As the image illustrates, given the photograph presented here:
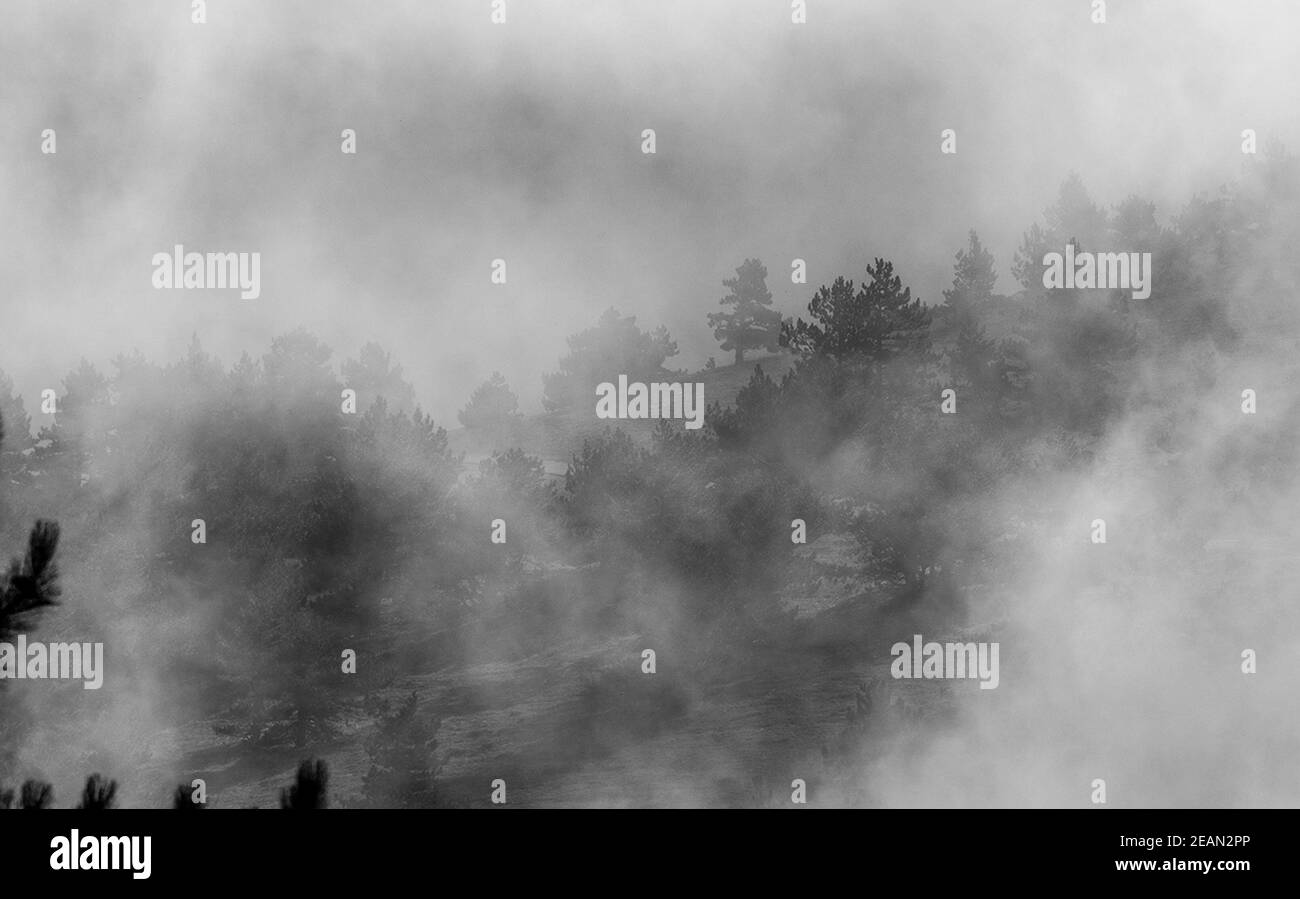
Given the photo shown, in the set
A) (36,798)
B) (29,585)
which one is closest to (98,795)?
(36,798)

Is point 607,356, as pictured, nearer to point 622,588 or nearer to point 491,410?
point 491,410

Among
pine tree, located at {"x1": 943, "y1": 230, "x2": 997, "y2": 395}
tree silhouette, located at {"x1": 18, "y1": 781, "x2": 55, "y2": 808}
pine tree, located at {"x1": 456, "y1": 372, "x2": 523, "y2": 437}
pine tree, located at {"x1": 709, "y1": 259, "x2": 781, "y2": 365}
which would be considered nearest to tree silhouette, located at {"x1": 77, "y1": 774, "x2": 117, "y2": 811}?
tree silhouette, located at {"x1": 18, "y1": 781, "x2": 55, "y2": 808}

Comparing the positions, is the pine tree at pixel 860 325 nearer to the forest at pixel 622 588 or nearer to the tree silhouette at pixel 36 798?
the forest at pixel 622 588

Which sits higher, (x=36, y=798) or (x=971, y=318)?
(x=971, y=318)

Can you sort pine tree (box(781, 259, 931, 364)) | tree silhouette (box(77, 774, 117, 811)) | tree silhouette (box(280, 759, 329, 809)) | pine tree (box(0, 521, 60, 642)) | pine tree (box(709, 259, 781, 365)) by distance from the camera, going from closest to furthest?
pine tree (box(0, 521, 60, 642)) < tree silhouette (box(280, 759, 329, 809)) < tree silhouette (box(77, 774, 117, 811)) < pine tree (box(781, 259, 931, 364)) < pine tree (box(709, 259, 781, 365))

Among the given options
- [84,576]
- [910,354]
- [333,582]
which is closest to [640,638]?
[333,582]

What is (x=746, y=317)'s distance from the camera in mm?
49594

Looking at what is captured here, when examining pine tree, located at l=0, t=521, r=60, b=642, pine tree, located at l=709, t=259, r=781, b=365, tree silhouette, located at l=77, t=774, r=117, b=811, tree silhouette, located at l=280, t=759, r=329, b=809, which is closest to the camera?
pine tree, located at l=0, t=521, r=60, b=642

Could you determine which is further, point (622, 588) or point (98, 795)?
point (622, 588)

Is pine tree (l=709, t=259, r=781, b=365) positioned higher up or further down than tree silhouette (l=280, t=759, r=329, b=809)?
higher up

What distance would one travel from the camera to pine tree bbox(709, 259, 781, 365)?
4962 centimetres

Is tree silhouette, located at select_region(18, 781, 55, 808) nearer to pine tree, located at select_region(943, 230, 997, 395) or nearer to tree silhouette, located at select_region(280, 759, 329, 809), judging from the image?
tree silhouette, located at select_region(280, 759, 329, 809)

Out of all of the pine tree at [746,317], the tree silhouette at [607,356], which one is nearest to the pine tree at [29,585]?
the tree silhouette at [607,356]

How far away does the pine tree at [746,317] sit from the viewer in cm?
4962
